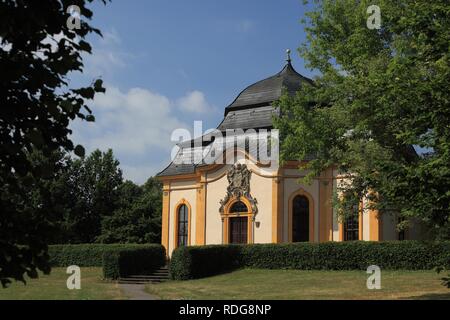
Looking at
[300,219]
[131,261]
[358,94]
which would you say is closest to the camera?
[358,94]

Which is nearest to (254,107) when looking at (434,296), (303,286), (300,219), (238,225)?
(238,225)

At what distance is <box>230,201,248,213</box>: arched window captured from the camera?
102 feet

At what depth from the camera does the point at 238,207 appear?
31.3 meters

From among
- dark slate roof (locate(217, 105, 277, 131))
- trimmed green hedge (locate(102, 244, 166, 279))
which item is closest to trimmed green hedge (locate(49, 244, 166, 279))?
trimmed green hedge (locate(102, 244, 166, 279))

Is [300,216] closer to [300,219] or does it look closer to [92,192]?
[300,219]

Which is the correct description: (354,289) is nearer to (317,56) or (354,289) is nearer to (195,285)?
(195,285)

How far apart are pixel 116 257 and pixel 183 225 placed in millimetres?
7830

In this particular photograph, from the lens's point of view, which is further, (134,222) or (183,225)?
(134,222)

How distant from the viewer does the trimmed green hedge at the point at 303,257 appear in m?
23.8

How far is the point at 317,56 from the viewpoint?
77.3 ft

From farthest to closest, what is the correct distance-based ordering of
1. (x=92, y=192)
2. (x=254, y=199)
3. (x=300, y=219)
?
(x=92, y=192) < (x=254, y=199) < (x=300, y=219)

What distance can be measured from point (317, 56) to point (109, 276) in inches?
565

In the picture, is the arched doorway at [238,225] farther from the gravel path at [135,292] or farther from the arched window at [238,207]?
the gravel path at [135,292]
